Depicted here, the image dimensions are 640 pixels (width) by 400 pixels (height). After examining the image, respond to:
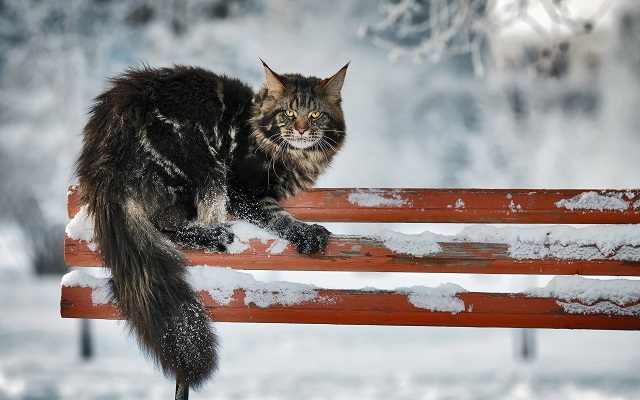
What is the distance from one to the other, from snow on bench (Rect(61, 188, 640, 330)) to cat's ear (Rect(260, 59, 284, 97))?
2.23 ft

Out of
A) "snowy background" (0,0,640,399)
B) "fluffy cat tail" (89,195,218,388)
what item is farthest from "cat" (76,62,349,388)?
"snowy background" (0,0,640,399)

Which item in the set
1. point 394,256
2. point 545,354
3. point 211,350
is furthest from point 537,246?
point 545,354

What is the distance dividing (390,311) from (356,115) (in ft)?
20.2

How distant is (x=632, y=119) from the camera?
7.64m

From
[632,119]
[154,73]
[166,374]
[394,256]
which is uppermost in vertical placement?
[632,119]

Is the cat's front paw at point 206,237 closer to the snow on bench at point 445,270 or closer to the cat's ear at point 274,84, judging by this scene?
the snow on bench at point 445,270

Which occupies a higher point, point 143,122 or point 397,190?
point 143,122

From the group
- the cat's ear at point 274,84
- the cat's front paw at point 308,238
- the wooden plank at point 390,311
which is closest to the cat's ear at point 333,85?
the cat's ear at point 274,84

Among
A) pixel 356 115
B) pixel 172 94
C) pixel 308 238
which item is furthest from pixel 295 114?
pixel 356 115

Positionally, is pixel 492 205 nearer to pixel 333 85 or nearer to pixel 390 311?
pixel 390 311

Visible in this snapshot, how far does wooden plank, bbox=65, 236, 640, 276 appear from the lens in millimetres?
2072

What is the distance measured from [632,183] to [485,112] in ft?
6.48

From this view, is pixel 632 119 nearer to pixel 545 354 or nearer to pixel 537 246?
pixel 545 354

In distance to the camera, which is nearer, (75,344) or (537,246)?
(537,246)
